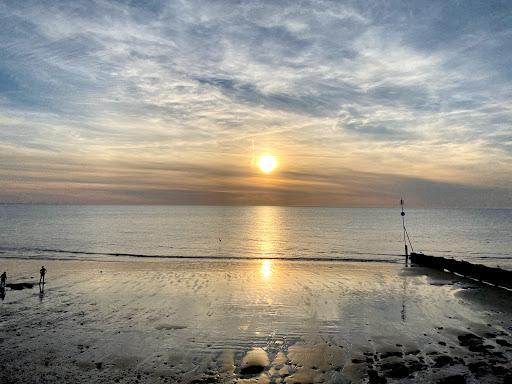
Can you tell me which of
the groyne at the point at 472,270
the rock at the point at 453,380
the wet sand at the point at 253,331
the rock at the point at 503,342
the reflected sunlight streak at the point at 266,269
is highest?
the groyne at the point at 472,270

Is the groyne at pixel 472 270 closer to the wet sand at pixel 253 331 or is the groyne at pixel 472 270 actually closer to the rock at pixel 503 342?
the wet sand at pixel 253 331

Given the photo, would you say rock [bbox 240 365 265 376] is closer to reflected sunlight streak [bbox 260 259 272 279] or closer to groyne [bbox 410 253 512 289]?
reflected sunlight streak [bbox 260 259 272 279]

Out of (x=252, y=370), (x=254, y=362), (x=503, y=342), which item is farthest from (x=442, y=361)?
(x=252, y=370)

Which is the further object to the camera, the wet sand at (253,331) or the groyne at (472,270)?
the groyne at (472,270)

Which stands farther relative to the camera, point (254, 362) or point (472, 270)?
point (472, 270)

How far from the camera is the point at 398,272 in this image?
41.2 m

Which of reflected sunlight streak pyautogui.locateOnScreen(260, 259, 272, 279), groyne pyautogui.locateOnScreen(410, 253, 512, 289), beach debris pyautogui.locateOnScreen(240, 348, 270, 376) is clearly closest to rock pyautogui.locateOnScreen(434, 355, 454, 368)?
beach debris pyautogui.locateOnScreen(240, 348, 270, 376)

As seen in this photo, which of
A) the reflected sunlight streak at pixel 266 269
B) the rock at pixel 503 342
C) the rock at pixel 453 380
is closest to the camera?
the rock at pixel 453 380

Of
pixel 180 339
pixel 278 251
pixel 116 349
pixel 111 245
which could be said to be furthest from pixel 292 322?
pixel 111 245

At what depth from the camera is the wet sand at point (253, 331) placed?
1460cm

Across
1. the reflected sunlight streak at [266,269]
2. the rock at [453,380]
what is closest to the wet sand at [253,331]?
the rock at [453,380]

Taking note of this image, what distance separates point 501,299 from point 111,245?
61.7m

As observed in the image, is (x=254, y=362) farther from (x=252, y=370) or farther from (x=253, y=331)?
(x=253, y=331)

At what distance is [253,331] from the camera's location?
63.7ft
